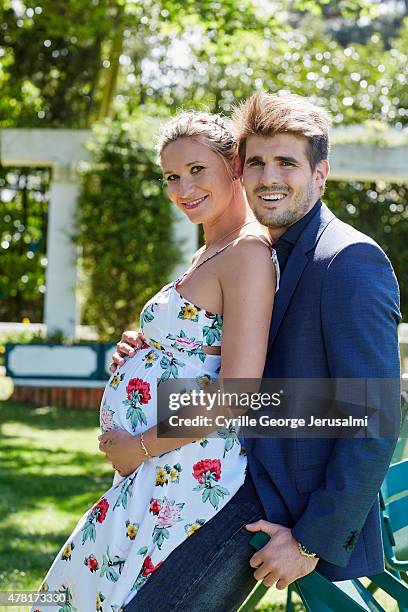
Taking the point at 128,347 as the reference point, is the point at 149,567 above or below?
below

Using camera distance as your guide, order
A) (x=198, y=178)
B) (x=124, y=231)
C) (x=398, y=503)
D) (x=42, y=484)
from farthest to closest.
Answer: (x=124, y=231), (x=42, y=484), (x=398, y=503), (x=198, y=178)

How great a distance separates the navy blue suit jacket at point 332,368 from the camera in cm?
204

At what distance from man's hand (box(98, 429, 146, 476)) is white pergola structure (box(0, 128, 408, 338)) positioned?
846 centimetres

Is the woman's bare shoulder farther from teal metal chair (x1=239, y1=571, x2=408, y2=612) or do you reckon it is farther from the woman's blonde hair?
teal metal chair (x1=239, y1=571, x2=408, y2=612)

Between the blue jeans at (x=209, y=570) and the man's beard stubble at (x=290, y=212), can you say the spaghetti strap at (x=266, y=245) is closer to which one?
Result: the man's beard stubble at (x=290, y=212)

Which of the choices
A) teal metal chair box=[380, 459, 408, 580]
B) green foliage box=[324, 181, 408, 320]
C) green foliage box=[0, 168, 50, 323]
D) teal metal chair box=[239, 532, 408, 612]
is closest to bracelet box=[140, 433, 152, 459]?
teal metal chair box=[239, 532, 408, 612]

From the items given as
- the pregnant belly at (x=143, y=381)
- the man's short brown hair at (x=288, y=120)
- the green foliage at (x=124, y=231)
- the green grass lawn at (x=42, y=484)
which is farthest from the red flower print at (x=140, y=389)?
the green foliage at (x=124, y=231)

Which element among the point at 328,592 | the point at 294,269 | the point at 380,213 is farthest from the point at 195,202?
the point at 380,213

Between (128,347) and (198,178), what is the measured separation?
1.71ft

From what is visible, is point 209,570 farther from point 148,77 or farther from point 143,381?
point 148,77

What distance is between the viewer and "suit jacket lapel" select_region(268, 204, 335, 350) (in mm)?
2193

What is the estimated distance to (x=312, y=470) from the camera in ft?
7.11

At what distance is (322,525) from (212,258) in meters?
0.74

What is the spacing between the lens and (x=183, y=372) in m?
2.33
